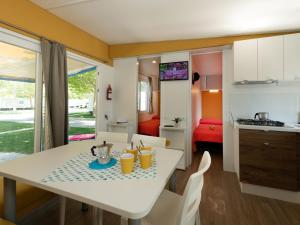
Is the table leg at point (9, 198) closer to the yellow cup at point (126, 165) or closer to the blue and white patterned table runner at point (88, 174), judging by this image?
the blue and white patterned table runner at point (88, 174)

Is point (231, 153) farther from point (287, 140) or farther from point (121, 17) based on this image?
point (121, 17)

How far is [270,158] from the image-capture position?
2.05 meters

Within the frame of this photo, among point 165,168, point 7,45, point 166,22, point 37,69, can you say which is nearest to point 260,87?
point 166,22

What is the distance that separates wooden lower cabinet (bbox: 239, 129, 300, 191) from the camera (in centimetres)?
195

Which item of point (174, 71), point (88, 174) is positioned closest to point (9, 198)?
point (88, 174)

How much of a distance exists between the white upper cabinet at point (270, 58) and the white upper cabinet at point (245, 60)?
0.07m

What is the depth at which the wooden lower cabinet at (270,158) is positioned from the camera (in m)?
1.95

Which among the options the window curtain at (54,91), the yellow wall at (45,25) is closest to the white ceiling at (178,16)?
the yellow wall at (45,25)

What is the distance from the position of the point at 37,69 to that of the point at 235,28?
281 cm

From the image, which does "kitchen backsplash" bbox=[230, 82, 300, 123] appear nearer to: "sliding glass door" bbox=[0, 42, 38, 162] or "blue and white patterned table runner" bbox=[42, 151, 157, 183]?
"blue and white patterned table runner" bbox=[42, 151, 157, 183]

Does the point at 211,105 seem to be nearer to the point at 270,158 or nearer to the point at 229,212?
the point at 270,158

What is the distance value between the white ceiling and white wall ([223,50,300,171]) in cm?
63

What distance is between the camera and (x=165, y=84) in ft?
10.5

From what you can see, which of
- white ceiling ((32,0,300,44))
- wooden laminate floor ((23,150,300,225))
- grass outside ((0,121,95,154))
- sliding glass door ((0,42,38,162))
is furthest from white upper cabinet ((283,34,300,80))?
grass outside ((0,121,95,154))
